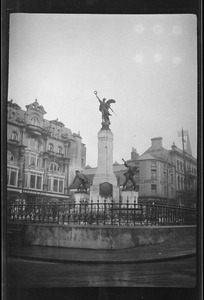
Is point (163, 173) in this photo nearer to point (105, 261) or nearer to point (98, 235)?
point (98, 235)

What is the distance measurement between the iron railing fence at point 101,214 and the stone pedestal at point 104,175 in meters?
0.14

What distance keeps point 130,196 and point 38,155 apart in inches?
39.0

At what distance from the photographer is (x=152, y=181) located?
3029 millimetres

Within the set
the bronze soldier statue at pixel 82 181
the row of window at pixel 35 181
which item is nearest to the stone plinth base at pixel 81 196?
the bronze soldier statue at pixel 82 181

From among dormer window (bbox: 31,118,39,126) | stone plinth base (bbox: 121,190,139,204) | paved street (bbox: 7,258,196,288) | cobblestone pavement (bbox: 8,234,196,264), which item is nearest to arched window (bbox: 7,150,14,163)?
dormer window (bbox: 31,118,39,126)

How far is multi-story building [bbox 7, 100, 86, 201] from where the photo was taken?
2881 millimetres

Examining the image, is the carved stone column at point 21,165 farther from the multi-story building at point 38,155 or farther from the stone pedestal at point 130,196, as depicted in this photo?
the stone pedestal at point 130,196

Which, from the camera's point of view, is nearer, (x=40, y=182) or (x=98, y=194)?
(x=40, y=182)

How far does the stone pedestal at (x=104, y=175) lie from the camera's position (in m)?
3.01

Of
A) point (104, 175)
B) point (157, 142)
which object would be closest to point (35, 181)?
point (104, 175)

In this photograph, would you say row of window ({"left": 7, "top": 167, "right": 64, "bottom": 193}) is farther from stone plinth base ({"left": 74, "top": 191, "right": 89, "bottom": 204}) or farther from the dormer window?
the dormer window

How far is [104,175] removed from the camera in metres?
3.13
